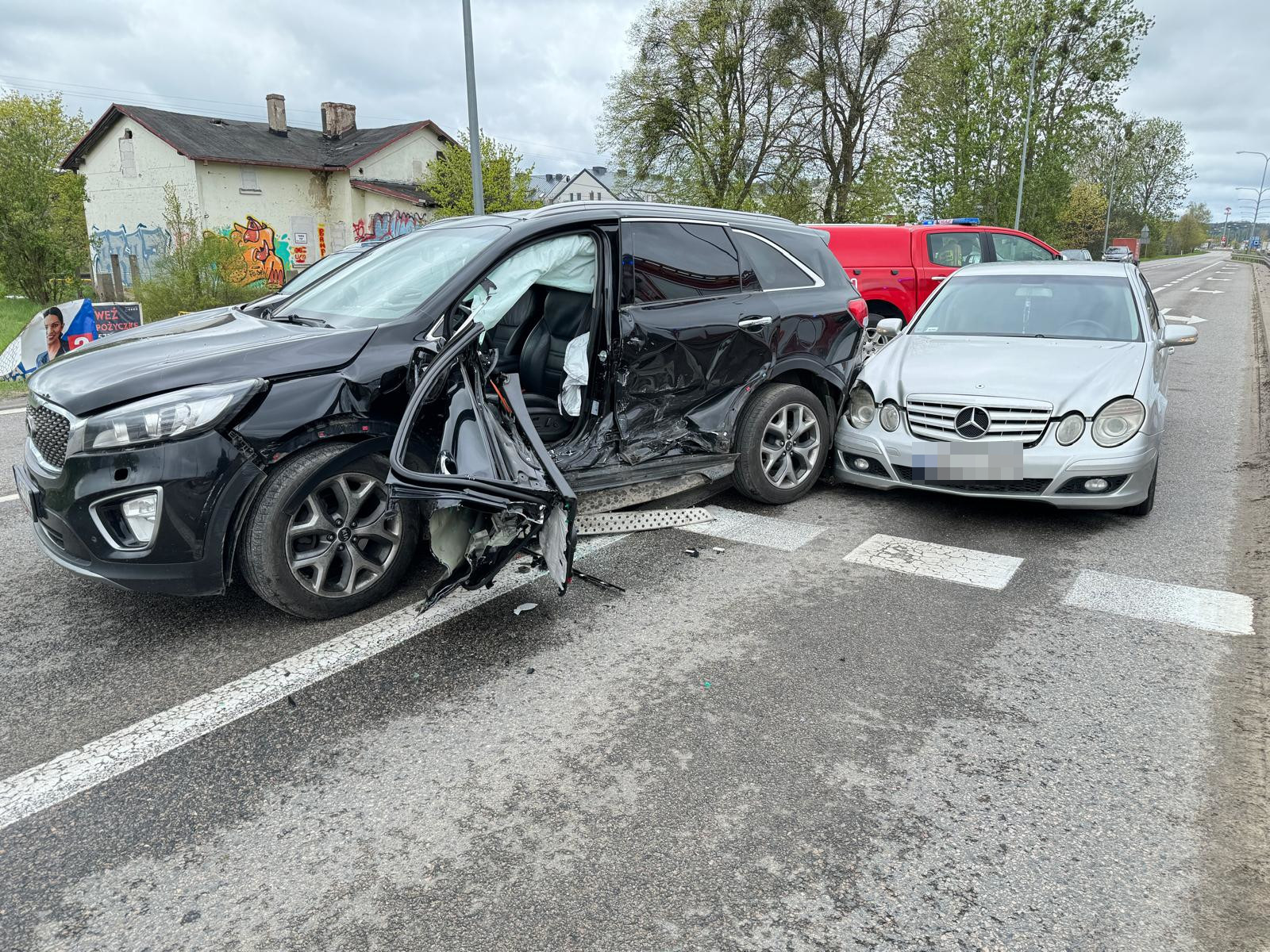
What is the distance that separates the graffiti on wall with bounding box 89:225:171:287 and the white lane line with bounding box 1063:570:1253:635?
36.3 meters

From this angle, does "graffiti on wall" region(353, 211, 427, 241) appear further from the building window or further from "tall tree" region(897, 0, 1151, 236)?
"tall tree" region(897, 0, 1151, 236)

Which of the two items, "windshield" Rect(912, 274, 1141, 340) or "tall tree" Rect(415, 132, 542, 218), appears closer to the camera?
"windshield" Rect(912, 274, 1141, 340)

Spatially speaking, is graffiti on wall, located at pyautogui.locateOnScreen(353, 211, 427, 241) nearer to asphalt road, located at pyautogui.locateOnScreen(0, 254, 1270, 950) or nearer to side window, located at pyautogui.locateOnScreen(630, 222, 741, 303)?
side window, located at pyautogui.locateOnScreen(630, 222, 741, 303)

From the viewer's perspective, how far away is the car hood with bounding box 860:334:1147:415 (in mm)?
5066

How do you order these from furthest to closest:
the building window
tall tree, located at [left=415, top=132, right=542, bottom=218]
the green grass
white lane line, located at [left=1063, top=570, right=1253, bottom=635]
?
the building window, tall tree, located at [left=415, top=132, right=542, bottom=218], the green grass, white lane line, located at [left=1063, top=570, right=1253, bottom=635]

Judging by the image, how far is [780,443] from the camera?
5566 mm

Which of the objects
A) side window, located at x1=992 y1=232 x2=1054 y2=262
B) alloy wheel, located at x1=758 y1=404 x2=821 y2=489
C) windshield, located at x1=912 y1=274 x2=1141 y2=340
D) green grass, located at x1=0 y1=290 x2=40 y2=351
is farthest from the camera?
green grass, located at x1=0 y1=290 x2=40 y2=351

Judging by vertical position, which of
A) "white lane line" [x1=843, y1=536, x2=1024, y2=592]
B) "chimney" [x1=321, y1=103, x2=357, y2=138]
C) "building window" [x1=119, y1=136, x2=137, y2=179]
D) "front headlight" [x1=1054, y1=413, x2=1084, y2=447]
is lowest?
"white lane line" [x1=843, y1=536, x2=1024, y2=592]

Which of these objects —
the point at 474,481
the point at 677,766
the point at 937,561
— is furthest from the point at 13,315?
the point at 677,766

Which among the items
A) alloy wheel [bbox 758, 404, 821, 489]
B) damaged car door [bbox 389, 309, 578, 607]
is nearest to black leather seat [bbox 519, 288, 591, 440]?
damaged car door [bbox 389, 309, 578, 607]

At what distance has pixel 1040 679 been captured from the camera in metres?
3.40

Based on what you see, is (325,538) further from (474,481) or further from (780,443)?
(780,443)

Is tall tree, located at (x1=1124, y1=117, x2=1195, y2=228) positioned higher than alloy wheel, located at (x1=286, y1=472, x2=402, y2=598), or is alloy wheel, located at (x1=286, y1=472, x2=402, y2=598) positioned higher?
tall tree, located at (x1=1124, y1=117, x2=1195, y2=228)

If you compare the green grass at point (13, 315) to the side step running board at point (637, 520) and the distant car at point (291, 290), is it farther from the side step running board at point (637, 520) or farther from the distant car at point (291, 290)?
the side step running board at point (637, 520)
